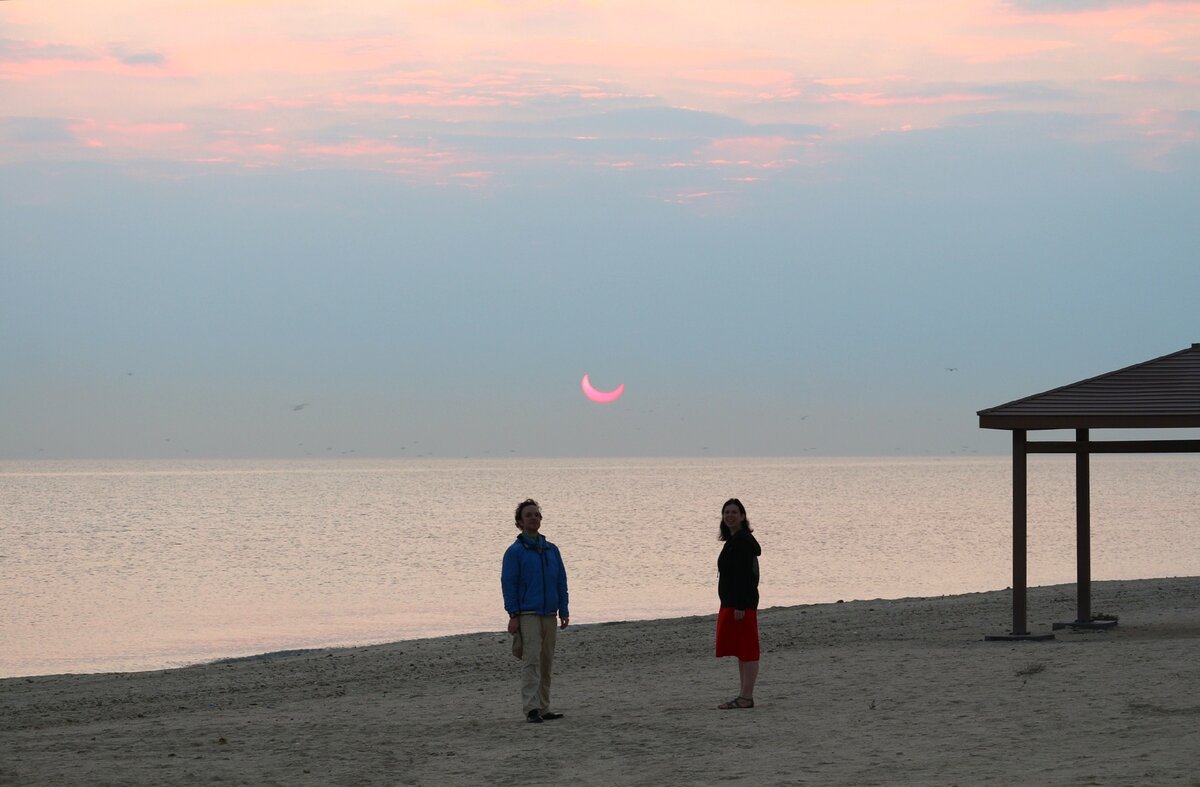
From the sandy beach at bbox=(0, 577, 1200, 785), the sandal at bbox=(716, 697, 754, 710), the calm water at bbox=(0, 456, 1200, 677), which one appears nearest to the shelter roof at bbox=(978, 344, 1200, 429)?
the sandy beach at bbox=(0, 577, 1200, 785)

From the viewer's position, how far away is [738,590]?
1094 cm

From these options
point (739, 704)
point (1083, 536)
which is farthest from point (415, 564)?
point (739, 704)

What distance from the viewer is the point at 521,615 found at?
10.8 metres

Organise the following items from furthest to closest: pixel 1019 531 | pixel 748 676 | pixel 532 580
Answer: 1. pixel 1019 531
2. pixel 748 676
3. pixel 532 580

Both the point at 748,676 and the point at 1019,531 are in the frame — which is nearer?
the point at 748,676

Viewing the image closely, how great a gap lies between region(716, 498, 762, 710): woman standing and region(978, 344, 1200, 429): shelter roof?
505cm

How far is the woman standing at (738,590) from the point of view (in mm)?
10914

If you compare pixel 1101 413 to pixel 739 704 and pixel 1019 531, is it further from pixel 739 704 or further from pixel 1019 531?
pixel 739 704

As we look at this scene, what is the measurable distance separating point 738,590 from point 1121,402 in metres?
5.85

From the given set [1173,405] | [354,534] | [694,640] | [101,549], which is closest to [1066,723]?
[1173,405]

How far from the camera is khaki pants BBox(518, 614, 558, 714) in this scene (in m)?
10.9

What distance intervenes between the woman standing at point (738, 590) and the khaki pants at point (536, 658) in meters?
1.35

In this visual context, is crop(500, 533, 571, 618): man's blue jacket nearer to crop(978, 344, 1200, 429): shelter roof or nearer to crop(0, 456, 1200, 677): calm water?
crop(978, 344, 1200, 429): shelter roof

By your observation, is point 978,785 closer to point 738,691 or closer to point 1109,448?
point 738,691
